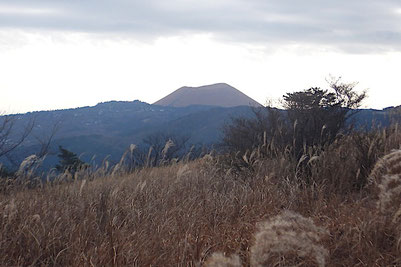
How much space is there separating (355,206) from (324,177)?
130cm

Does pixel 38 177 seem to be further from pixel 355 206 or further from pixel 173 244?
pixel 355 206

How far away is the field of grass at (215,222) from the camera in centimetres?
361

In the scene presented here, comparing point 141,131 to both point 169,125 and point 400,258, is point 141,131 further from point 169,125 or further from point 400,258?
point 400,258

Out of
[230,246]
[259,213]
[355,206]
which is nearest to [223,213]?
[259,213]

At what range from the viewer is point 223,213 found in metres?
5.50

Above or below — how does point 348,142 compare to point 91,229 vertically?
above

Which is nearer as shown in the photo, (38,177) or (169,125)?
(38,177)

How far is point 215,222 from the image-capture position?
5012 millimetres

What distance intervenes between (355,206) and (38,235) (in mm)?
3559

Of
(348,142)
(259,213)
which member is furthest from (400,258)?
(348,142)

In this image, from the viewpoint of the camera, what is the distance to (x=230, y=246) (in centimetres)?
434

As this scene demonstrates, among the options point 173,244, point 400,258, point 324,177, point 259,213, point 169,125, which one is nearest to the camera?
point 400,258

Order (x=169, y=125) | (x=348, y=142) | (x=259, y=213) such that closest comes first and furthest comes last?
(x=259, y=213), (x=348, y=142), (x=169, y=125)

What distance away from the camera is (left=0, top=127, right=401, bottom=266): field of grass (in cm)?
361
